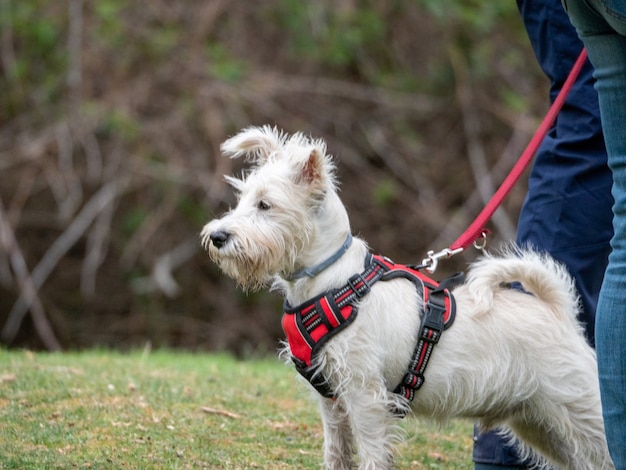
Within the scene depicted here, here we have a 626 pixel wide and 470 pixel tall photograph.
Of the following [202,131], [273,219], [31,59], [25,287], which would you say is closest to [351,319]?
[273,219]

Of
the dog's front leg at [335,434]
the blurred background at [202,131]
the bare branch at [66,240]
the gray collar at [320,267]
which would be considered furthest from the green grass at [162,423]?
the blurred background at [202,131]

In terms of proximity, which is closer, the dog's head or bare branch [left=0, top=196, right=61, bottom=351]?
the dog's head

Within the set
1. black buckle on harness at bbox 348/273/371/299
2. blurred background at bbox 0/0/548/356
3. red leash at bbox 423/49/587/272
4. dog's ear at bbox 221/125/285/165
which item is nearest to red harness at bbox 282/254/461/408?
black buckle on harness at bbox 348/273/371/299

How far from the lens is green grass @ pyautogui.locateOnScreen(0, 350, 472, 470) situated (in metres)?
4.00

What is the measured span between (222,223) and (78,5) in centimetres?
785

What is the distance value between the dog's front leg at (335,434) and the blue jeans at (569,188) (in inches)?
29.6

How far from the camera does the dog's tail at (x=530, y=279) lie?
3.84 metres

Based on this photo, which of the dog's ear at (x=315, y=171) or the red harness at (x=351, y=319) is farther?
the dog's ear at (x=315, y=171)

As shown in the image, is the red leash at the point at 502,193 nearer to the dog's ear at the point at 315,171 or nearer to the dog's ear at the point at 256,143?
the dog's ear at the point at 315,171

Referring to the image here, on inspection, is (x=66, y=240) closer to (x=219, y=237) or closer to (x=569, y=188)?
(x=219, y=237)

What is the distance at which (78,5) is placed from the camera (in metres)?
10.8

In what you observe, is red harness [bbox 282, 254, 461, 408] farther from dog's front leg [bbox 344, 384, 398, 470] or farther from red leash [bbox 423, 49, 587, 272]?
red leash [bbox 423, 49, 587, 272]

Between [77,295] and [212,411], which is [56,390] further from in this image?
[77,295]

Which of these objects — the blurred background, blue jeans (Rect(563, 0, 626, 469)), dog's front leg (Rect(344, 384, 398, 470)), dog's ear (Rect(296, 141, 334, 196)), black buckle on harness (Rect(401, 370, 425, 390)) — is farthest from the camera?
the blurred background
